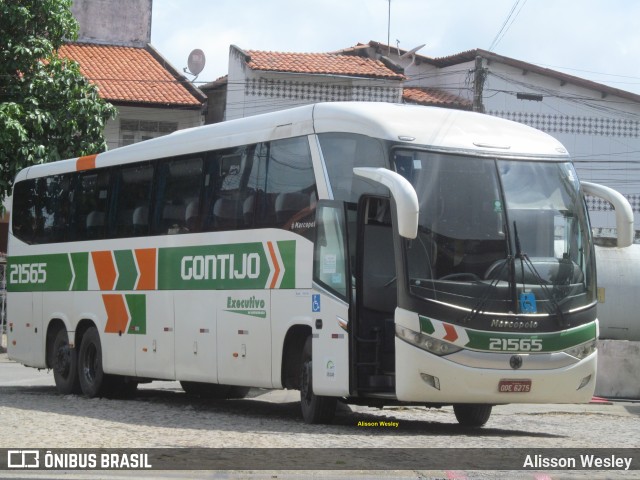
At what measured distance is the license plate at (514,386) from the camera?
12.7 meters

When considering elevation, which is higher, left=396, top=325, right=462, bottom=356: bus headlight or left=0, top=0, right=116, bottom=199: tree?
left=0, top=0, right=116, bottom=199: tree

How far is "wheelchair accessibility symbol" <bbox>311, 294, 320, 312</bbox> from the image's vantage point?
540 inches

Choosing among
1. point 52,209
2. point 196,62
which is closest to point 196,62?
point 196,62

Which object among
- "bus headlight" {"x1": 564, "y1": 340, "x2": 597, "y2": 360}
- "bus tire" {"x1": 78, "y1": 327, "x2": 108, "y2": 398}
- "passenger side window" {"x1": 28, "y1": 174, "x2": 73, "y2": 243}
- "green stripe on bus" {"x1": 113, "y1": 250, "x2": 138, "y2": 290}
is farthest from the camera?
"passenger side window" {"x1": 28, "y1": 174, "x2": 73, "y2": 243}

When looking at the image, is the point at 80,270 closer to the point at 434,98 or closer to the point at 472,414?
the point at 472,414

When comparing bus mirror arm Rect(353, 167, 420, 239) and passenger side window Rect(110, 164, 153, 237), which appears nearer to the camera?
bus mirror arm Rect(353, 167, 420, 239)

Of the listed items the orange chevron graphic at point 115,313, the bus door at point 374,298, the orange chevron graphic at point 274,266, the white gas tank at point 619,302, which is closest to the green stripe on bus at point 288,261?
the orange chevron graphic at point 274,266

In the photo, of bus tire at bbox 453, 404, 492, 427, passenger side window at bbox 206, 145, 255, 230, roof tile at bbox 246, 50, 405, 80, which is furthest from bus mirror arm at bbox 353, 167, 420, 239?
roof tile at bbox 246, 50, 405, 80

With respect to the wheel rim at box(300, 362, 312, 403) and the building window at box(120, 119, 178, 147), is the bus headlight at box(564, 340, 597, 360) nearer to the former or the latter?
the wheel rim at box(300, 362, 312, 403)

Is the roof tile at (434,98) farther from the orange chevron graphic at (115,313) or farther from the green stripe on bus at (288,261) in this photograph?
the green stripe on bus at (288,261)

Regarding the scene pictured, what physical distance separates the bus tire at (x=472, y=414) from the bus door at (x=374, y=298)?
173cm

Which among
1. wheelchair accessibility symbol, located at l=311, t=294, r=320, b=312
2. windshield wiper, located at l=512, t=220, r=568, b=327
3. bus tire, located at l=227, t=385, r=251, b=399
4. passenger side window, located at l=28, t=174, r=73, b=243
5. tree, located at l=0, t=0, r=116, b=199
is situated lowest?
bus tire, located at l=227, t=385, r=251, b=399

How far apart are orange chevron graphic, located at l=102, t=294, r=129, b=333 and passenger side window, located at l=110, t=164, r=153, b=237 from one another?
91 centimetres

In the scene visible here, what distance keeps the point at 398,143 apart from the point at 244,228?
2830 mm
